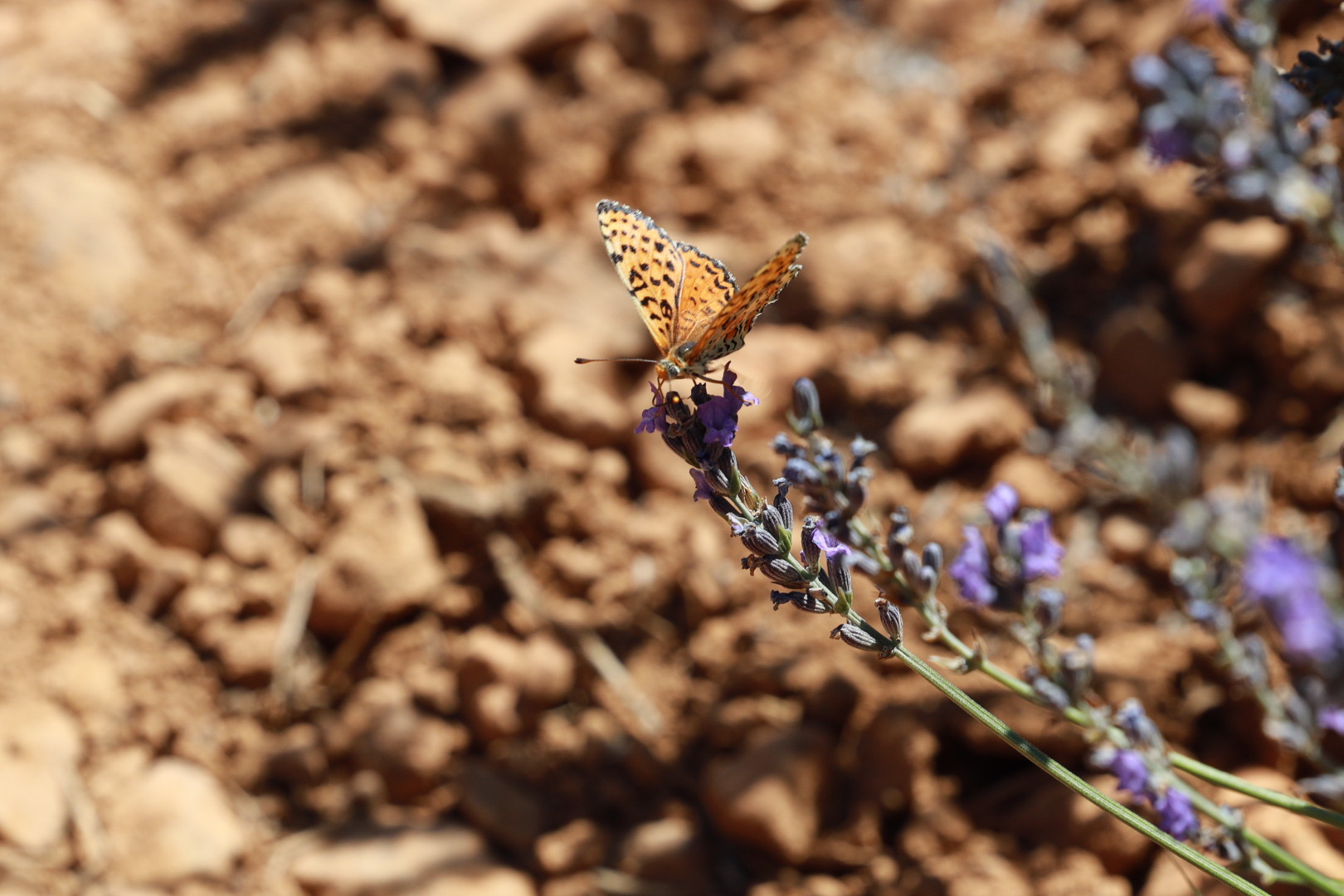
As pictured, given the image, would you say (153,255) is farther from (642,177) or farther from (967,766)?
(967,766)

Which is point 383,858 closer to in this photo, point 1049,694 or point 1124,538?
point 1049,694

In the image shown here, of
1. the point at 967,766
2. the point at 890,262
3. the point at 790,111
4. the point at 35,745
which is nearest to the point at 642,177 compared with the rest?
the point at 790,111

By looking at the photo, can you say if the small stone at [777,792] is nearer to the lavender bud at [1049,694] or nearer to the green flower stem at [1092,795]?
the lavender bud at [1049,694]

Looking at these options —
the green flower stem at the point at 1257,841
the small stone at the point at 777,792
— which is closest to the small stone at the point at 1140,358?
the small stone at the point at 777,792

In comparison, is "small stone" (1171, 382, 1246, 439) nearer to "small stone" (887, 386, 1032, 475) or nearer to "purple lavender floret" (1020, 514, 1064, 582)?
"small stone" (887, 386, 1032, 475)

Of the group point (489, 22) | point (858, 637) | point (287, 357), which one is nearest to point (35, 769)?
point (287, 357)

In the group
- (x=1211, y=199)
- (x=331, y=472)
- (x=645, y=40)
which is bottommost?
(x=331, y=472)

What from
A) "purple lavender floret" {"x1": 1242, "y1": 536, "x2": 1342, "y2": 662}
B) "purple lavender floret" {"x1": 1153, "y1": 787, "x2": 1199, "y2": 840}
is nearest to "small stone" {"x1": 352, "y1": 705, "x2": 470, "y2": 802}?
"purple lavender floret" {"x1": 1153, "y1": 787, "x2": 1199, "y2": 840}
